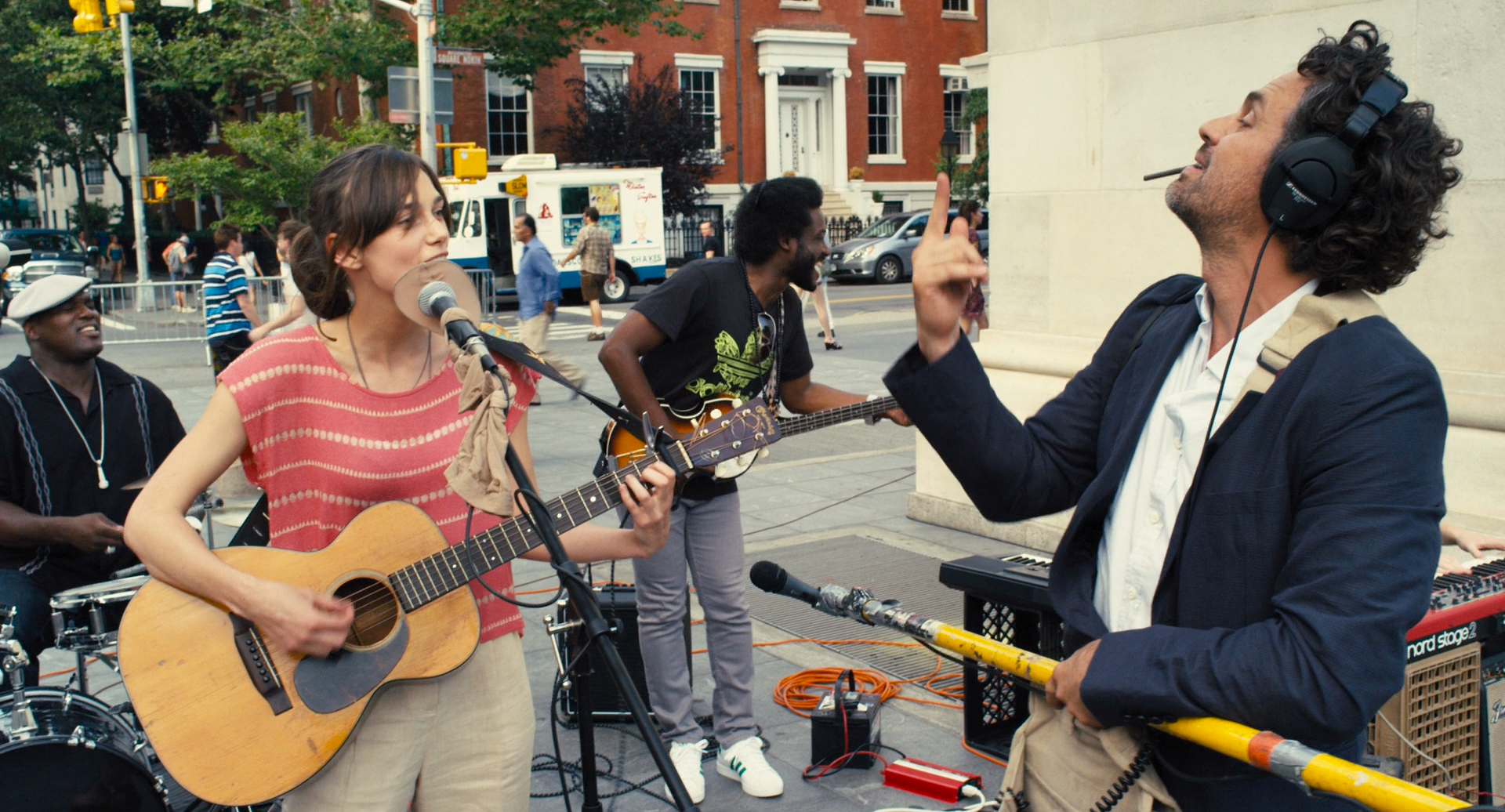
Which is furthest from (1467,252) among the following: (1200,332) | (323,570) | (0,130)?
(0,130)

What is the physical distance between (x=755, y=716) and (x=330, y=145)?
22.2 m

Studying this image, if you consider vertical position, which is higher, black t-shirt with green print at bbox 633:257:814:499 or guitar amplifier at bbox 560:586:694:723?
black t-shirt with green print at bbox 633:257:814:499

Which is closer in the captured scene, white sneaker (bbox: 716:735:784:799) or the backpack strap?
the backpack strap

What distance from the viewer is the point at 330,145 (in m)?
24.3

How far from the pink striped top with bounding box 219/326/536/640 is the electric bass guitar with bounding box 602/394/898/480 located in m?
1.24

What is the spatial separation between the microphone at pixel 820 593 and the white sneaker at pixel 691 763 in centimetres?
173

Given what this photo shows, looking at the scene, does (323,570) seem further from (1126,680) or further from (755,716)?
(755,716)

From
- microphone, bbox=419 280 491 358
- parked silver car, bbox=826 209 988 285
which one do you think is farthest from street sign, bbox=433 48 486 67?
microphone, bbox=419 280 491 358

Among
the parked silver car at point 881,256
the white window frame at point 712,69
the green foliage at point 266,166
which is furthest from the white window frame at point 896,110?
the green foliage at point 266,166

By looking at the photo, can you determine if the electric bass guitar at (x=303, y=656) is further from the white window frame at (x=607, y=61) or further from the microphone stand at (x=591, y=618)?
the white window frame at (x=607, y=61)

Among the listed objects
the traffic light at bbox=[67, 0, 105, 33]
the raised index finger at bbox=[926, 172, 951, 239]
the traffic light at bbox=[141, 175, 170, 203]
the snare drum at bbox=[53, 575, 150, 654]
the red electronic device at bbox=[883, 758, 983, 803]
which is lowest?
the red electronic device at bbox=[883, 758, 983, 803]

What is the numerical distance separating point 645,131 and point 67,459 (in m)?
28.5

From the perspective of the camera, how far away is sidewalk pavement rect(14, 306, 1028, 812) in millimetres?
4273

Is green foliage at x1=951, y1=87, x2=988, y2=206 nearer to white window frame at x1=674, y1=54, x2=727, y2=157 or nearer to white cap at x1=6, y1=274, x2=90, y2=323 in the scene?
white window frame at x1=674, y1=54, x2=727, y2=157
